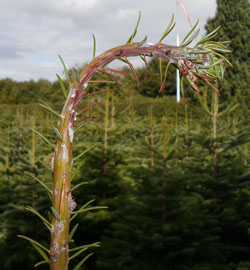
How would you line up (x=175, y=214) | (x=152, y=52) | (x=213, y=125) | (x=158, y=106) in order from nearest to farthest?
(x=152, y=52) → (x=175, y=214) → (x=213, y=125) → (x=158, y=106)

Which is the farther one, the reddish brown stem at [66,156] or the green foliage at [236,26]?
the green foliage at [236,26]

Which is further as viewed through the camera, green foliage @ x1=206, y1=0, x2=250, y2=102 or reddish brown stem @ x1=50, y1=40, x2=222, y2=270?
green foliage @ x1=206, y1=0, x2=250, y2=102

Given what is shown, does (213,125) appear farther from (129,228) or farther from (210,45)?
(210,45)

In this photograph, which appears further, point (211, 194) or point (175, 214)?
point (211, 194)

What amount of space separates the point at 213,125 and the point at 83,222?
6.69 ft

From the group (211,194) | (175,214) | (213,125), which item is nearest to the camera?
(175,214)

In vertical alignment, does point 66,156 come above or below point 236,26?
below

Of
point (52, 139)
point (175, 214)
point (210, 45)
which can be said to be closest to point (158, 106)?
point (52, 139)

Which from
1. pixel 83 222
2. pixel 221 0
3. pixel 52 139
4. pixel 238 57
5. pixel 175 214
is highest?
pixel 221 0

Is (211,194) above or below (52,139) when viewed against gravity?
below

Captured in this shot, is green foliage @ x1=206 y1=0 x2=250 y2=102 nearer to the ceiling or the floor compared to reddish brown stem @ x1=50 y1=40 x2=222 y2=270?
nearer to the ceiling

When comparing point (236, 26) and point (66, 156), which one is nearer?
point (66, 156)

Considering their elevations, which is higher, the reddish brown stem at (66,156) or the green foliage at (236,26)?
the green foliage at (236,26)

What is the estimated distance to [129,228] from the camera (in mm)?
3084
